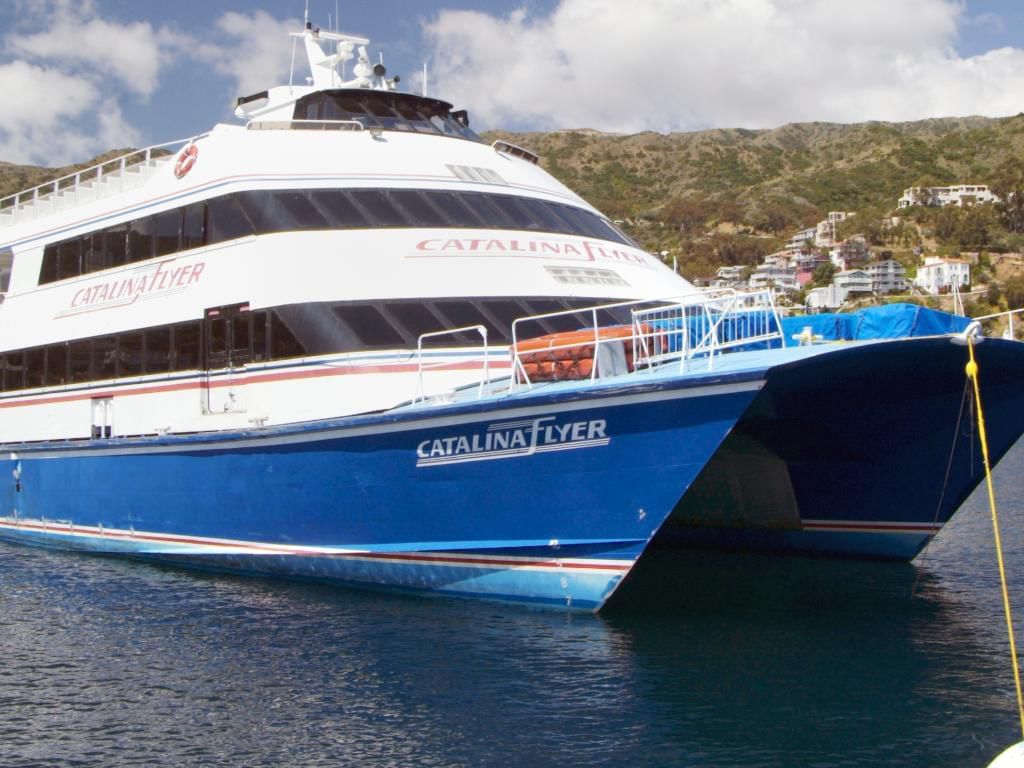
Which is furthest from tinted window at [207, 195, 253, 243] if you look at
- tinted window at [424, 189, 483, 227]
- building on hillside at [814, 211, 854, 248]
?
building on hillside at [814, 211, 854, 248]

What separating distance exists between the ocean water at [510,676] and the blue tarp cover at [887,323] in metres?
2.82

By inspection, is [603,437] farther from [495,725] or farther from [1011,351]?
[1011,351]

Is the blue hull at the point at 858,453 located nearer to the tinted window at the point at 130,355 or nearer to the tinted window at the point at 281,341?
the tinted window at the point at 281,341

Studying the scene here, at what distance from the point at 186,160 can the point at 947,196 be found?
127 meters

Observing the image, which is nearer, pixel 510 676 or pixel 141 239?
pixel 510 676

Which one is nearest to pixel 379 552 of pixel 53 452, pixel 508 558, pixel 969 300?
pixel 508 558

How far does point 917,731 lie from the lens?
7.75m

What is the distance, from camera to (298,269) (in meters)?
12.4

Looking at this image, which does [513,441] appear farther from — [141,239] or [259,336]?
[141,239]

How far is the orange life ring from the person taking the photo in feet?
45.7

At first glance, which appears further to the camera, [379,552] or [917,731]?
[379,552]

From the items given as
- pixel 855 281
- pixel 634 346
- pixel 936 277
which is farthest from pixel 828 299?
pixel 855 281

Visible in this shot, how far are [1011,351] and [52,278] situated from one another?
12.6m

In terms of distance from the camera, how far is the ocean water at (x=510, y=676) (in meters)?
7.60
